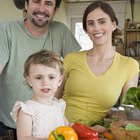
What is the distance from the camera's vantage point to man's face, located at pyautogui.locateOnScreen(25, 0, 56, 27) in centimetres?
177

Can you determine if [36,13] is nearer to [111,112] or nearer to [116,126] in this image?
[111,112]

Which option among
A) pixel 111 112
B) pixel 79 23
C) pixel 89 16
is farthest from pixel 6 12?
pixel 111 112

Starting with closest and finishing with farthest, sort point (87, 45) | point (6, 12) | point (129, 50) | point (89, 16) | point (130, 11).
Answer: point (89, 16)
point (6, 12)
point (129, 50)
point (130, 11)
point (87, 45)

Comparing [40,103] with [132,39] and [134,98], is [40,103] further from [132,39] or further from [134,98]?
[132,39]

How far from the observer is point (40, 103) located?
3.83 ft

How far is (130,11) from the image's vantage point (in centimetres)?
571

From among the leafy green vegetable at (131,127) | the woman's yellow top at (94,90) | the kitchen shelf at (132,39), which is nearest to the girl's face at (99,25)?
the woman's yellow top at (94,90)

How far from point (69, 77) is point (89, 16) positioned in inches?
13.3

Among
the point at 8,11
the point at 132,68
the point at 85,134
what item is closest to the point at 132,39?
the point at 8,11

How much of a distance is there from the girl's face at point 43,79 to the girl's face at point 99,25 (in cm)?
45

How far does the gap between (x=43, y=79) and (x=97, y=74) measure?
0.43 m

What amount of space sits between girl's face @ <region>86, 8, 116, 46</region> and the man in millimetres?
352

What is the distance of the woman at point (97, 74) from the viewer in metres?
1.46

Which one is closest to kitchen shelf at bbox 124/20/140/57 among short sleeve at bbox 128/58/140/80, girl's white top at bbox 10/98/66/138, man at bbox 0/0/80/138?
man at bbox 0/0/80/138
